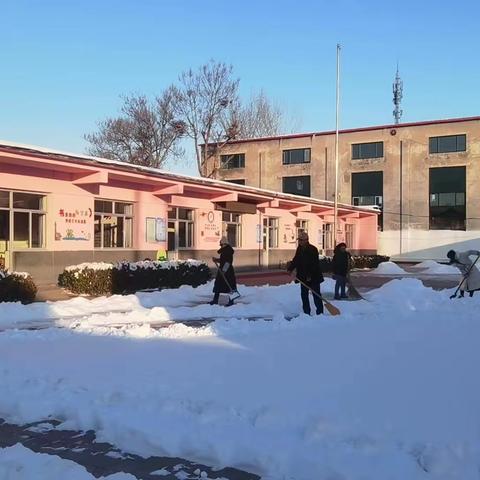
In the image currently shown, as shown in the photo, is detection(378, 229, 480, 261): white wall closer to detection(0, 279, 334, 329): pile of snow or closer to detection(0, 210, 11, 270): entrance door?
detection(0, 279, 334, 329): pile of snow

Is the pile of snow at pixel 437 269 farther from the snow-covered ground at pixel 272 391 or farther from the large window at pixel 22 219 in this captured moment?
the snow-covered ground at pixel 272 391

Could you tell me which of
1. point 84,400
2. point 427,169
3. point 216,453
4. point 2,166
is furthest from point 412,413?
point 427,169

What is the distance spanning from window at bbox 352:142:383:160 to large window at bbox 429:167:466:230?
4.37 metres

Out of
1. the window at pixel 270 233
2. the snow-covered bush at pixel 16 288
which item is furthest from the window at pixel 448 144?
the snow-covered bush at pixel 16 288

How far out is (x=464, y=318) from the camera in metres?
11.8

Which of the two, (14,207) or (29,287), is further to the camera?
(14,207)

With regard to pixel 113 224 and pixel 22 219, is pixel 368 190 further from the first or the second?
pixel 22 219

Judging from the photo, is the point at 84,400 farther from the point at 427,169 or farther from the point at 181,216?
the point at 427,169

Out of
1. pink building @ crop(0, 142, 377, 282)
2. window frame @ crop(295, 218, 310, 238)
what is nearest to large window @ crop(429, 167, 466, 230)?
window frame @ crop(295, 218, 310, 238)

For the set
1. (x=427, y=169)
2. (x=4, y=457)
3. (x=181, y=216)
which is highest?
(x=427, y=169)

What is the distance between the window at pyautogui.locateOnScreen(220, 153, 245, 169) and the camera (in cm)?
5478

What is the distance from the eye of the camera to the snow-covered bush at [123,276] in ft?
55.3

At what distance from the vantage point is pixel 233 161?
181 ft

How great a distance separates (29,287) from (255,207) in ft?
52.2
